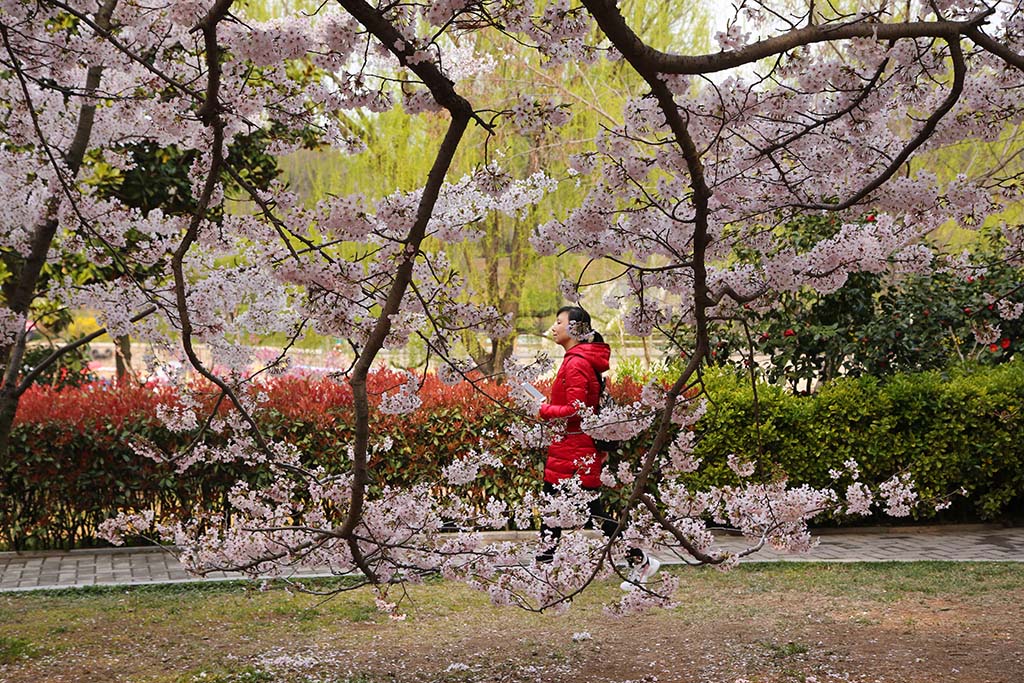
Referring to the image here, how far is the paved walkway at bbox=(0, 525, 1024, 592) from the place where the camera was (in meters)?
6.36

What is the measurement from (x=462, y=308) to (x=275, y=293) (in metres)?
2.83

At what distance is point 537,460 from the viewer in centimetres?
745

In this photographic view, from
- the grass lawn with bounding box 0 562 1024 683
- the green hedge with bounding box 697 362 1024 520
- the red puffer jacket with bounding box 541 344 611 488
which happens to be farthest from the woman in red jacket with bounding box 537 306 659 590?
the green hedge with bounding box 697 362 1024 520

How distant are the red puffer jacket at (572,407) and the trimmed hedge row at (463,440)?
1336 millimetres

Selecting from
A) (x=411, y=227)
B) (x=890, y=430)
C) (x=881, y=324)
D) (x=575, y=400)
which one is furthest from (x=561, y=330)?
(x=881, y=324)

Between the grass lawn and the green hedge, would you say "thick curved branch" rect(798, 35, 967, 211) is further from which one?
the green hedge

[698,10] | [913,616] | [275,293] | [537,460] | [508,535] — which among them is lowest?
[913,616]

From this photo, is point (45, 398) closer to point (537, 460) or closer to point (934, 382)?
point (537, 460)

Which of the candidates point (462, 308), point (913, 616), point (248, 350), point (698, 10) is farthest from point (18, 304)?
point (698, 10)

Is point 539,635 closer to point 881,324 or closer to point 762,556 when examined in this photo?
point 762,556

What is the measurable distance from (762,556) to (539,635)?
2.41m

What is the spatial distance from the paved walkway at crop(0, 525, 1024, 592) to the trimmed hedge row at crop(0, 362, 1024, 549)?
0.20 m

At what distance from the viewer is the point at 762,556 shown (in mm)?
7105

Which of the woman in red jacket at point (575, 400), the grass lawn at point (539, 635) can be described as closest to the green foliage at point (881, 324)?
the grass lawn at point (539, 635)
